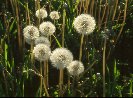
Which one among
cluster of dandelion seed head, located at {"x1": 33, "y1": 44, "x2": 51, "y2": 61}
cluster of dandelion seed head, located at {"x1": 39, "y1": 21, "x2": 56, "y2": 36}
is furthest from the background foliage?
cluster of dandelion seed head, located at {"x1": 33, "y1": 44, "x2": 51, "y2": 61}

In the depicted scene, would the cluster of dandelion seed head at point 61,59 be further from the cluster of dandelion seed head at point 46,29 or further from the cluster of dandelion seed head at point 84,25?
the cluster of dandelion seed head at point 46,29

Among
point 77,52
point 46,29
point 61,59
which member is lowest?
point 77,52

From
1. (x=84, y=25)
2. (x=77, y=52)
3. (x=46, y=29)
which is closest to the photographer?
(x=84, y=25)

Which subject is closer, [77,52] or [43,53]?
[43,53]

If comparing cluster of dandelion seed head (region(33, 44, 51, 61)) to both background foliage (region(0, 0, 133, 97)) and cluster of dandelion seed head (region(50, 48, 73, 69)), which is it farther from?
background foliage (region(0, 0, 133, 97))

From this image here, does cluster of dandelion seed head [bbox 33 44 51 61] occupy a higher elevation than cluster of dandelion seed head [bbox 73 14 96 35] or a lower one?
lower

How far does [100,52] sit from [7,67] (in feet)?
2.36

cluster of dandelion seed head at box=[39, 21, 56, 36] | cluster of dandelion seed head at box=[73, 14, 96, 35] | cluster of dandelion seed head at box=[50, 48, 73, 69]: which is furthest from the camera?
cluster of dandelion seed head at box=[39, 21, 56, 36]

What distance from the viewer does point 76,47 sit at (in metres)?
2.74

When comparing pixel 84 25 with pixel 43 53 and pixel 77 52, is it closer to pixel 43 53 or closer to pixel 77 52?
pixel 43 53

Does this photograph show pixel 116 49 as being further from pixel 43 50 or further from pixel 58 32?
pixel 43 50

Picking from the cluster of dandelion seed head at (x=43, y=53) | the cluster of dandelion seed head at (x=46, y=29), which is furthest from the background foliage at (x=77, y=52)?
the cluster of dandelion seed head at (x=43, y=53)

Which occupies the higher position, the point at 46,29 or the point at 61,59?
the point at 46,29

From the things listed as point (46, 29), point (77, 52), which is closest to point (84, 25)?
point (46, 29)
